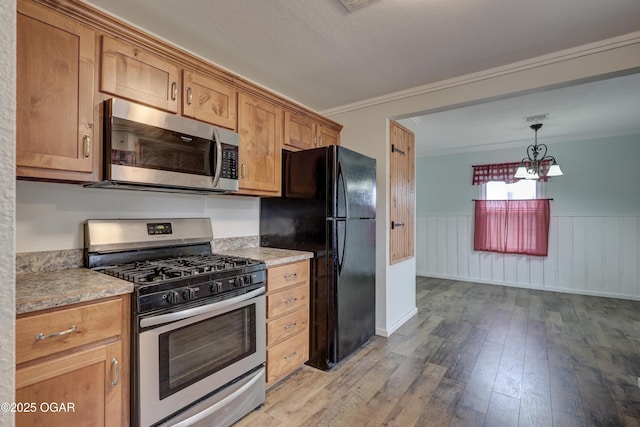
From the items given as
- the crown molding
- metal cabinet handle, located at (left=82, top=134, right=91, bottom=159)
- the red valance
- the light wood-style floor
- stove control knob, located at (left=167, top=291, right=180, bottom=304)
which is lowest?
the light wood-style floor

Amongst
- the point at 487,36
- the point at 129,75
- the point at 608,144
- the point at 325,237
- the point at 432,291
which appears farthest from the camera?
the point at 432,291

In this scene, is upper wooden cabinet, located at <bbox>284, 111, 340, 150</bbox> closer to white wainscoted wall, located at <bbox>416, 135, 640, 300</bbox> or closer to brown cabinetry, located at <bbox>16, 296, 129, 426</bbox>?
brown cabinetry, located at <bbox>16, 296, 129, 426</bbox>

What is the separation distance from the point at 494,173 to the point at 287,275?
184 inches

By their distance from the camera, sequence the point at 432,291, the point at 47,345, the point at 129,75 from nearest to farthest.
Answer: the point at 47,345, the point at 129,75, the point at 432,291

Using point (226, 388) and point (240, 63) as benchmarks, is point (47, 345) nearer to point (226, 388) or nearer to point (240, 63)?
point (226, 388)

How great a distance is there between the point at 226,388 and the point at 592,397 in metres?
2.45

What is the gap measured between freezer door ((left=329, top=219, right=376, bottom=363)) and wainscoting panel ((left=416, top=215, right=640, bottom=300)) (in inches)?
138

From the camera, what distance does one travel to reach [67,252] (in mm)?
1741

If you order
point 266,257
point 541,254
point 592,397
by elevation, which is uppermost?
point 266,257

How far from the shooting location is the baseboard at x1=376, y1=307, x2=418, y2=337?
3.15 m

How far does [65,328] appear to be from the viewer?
1.23 metres

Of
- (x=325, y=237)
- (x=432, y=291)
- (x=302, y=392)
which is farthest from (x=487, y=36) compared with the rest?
(x=432, y=291)

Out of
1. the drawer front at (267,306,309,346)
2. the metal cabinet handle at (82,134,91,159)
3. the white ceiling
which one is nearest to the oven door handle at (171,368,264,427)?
the drawer front at (267,306,309,346)

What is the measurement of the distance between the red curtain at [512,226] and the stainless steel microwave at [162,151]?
Answer: 193 inches
